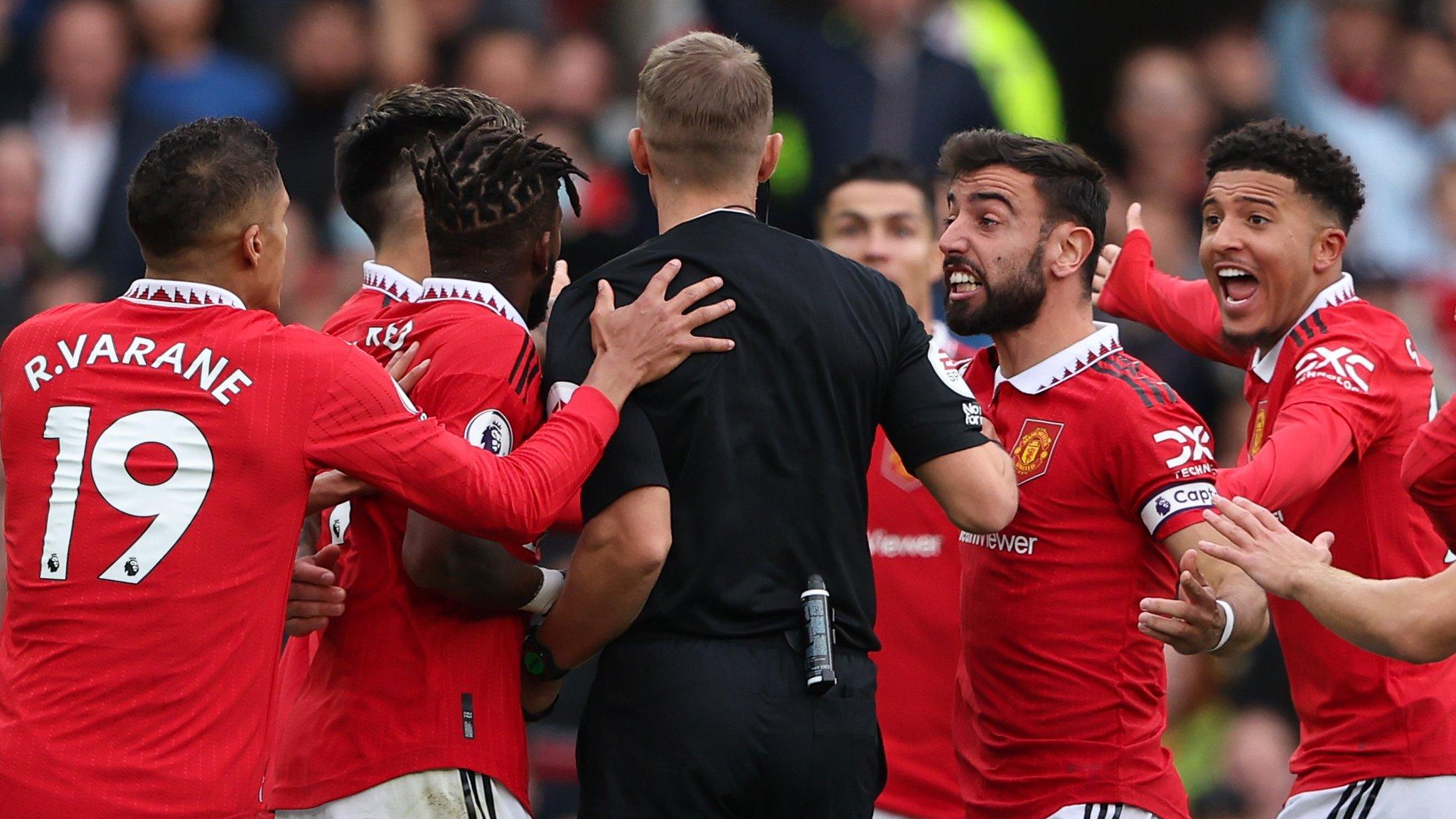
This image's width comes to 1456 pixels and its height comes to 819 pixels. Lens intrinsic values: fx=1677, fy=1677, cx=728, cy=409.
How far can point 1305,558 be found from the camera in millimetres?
4012

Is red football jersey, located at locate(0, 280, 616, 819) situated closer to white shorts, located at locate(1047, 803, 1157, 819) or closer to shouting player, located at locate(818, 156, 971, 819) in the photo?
white shorts, located at locate(1047, 803, 1157, 819)

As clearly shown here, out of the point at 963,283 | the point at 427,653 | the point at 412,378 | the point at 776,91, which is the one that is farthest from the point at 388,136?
the point at 776,91

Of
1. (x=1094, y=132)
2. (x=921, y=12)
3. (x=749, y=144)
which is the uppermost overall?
(x=921, y=12)

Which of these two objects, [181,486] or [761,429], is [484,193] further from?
[181,486]

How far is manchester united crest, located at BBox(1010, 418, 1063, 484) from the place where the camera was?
14.8 feet

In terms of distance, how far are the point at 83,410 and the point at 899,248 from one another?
140 inches

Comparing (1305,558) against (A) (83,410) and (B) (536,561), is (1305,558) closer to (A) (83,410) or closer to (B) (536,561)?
(B) (536,561)

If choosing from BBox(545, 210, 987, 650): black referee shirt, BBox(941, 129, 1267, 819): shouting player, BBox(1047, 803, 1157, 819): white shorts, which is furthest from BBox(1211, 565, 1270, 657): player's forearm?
BBox(545, 210, 987, 650): black referee shirt

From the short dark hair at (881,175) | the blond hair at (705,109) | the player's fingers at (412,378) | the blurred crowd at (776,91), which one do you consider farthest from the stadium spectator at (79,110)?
the blond hair at (705,109)

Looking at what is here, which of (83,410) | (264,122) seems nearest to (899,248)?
(83,410)

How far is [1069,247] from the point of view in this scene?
478 cm

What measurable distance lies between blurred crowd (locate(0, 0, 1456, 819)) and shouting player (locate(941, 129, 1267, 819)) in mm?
4862

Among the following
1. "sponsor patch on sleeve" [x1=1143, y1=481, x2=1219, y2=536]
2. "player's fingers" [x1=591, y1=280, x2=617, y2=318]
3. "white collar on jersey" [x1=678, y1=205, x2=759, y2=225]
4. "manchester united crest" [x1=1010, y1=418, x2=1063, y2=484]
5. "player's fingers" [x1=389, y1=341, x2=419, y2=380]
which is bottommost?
"sponsor patch on sleeve" [x1=1143, y1=481, x2=1219, y2=536]

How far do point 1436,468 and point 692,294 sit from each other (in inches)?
69.9
